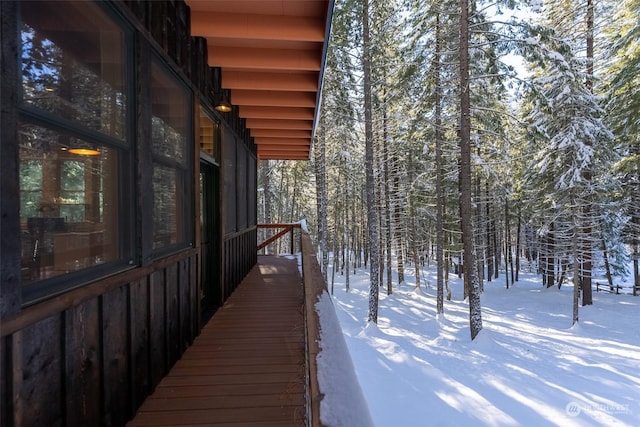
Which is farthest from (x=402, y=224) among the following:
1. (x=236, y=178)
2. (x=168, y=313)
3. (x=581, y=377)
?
(x=168, y=313)

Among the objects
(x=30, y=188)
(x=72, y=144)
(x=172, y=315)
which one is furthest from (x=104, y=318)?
(x=172, y=315)

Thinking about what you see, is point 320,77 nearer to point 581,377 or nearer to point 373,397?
point 373,397

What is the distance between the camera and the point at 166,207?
279cm

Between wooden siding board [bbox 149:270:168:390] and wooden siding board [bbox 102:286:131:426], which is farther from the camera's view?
wooden siding board [bbox 149:270:168:390]

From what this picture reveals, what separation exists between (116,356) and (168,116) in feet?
6.34

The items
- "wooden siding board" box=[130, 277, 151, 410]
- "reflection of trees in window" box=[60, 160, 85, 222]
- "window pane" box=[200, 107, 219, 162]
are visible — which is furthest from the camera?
"window pane" box=[200, 107, 219, 162]

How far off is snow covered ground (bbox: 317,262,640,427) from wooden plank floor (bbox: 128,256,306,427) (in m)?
Result: 0.70

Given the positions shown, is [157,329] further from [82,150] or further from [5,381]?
[82,150]

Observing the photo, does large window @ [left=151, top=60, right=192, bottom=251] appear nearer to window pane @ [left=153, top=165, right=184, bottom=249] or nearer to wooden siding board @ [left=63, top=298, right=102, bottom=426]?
window pane @ [left=153, top=165, right=184, bottom=249]

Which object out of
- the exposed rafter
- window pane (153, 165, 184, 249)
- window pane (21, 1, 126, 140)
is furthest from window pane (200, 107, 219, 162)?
window pane (21, 1, 126, 140)

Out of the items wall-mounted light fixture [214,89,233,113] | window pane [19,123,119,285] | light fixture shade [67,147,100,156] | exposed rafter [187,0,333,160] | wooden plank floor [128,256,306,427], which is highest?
exposed rafter [187,0,333,160]

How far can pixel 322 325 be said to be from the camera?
175 cm

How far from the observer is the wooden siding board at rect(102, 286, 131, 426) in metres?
1.92

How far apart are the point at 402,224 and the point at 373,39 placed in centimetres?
1109
